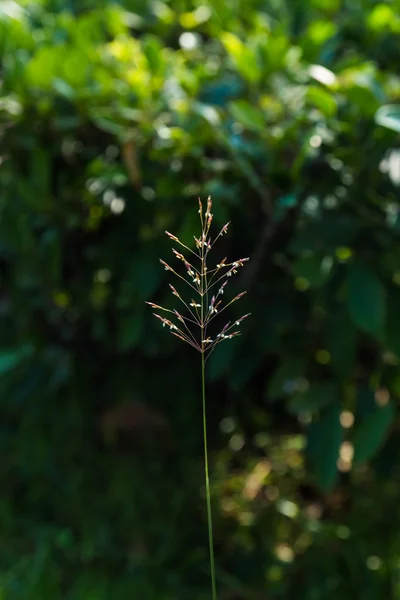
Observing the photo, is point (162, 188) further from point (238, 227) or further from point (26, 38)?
point (26, 38)

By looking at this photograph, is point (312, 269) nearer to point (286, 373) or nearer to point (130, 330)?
point (286, 373)

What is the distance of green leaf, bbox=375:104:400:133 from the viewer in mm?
1452

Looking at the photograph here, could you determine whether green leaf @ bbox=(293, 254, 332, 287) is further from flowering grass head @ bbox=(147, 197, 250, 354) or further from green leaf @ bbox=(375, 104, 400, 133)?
green leaf @ bbox=(375, 104, 400, 133)

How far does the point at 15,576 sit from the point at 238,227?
46.3 inches

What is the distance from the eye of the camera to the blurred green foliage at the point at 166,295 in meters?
1.73

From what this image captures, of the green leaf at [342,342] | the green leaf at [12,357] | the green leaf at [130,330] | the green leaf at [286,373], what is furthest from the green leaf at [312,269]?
the green leaf at [12,357]

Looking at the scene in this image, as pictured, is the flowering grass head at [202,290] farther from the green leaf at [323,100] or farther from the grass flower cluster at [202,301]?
the green leaf at [323,100]

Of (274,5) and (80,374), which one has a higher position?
(274,5)

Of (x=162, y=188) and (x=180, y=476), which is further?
(x=180, y=476)

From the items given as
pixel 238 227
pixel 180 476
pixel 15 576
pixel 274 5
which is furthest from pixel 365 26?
pixel 15 576

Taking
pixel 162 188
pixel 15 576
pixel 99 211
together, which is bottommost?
pixel 15 576

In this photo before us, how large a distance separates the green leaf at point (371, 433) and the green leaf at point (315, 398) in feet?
0.38

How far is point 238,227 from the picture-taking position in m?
1.97

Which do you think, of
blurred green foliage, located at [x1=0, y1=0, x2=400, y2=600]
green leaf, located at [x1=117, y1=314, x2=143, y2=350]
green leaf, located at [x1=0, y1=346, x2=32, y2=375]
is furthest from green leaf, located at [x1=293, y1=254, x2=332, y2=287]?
green leaf, located at [x1=0, y1=346, x2=32, y2=375]
